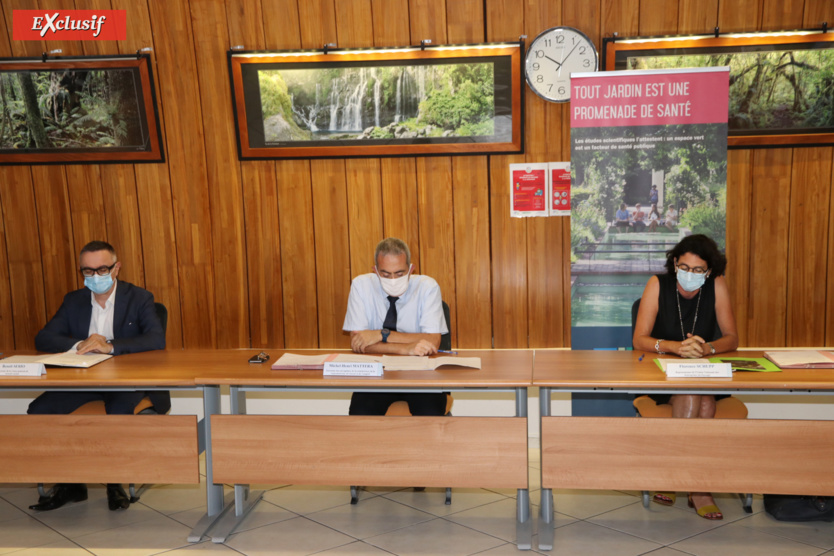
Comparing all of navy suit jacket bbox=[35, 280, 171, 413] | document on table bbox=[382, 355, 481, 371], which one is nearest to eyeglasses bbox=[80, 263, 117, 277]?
navy suit jacket bbox=[35, 280, 171, 413]

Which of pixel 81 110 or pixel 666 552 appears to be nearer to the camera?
pixel 666 552

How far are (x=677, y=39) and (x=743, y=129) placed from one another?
662mm

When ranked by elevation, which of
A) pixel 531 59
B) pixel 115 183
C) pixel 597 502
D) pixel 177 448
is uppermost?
pixel 531 59

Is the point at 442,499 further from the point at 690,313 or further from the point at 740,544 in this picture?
the point at 690,313

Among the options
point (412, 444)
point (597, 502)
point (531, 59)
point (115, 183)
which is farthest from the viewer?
point (115, 183)

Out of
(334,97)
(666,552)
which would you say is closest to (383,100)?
(334,97)

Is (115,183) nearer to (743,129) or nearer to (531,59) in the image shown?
(531,59)

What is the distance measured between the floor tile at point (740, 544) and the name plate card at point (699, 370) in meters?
0.79

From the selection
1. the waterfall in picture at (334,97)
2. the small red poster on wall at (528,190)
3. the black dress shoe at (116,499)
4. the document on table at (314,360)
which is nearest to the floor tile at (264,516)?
the black dress shoe at (116,499)

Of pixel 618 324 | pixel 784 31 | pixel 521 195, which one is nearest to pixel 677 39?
pixel 784 31

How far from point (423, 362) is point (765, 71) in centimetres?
272

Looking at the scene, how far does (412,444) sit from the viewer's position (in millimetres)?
3184

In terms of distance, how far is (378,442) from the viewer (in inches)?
126

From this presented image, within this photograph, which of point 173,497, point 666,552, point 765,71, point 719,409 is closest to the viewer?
point 666,552
